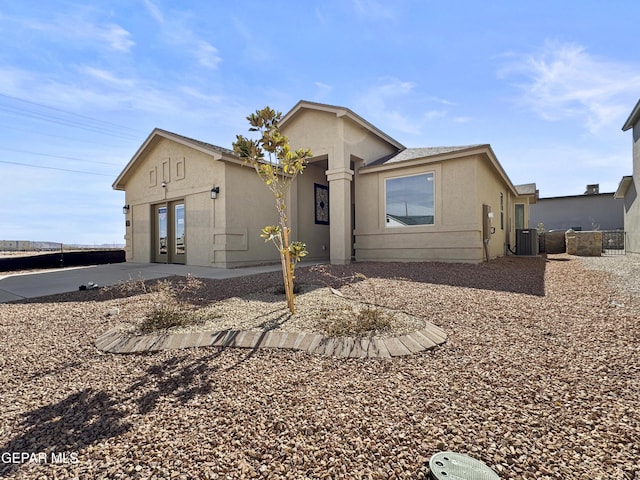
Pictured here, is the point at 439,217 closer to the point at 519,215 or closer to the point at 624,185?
the point at 624,185

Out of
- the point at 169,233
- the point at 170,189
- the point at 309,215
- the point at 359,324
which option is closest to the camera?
the point at 359,324

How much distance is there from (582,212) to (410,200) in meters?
21.5

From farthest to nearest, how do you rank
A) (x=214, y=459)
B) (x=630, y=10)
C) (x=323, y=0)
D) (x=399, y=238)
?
(x=399, y=238) < (x=323, y=0) < (x=630, y=10) < (x=214, y=459)

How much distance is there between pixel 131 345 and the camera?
3.10 meters

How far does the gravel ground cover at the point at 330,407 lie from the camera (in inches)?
59.1

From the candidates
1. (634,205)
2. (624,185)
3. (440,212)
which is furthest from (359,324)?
(624,185)

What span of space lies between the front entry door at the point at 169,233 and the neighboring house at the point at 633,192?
1622 cm

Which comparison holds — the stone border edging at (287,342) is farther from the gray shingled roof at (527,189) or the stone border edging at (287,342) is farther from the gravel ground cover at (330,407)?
the gray shingled roof at (527,189)

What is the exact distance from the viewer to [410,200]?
945 centimetres

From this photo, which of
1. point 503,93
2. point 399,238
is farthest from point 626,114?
point 399,238

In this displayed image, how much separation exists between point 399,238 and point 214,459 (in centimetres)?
865

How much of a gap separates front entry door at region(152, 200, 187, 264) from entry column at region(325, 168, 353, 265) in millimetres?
5145

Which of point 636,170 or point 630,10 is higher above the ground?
point 630,10

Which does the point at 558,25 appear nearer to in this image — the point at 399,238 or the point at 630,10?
the point at 630,10
